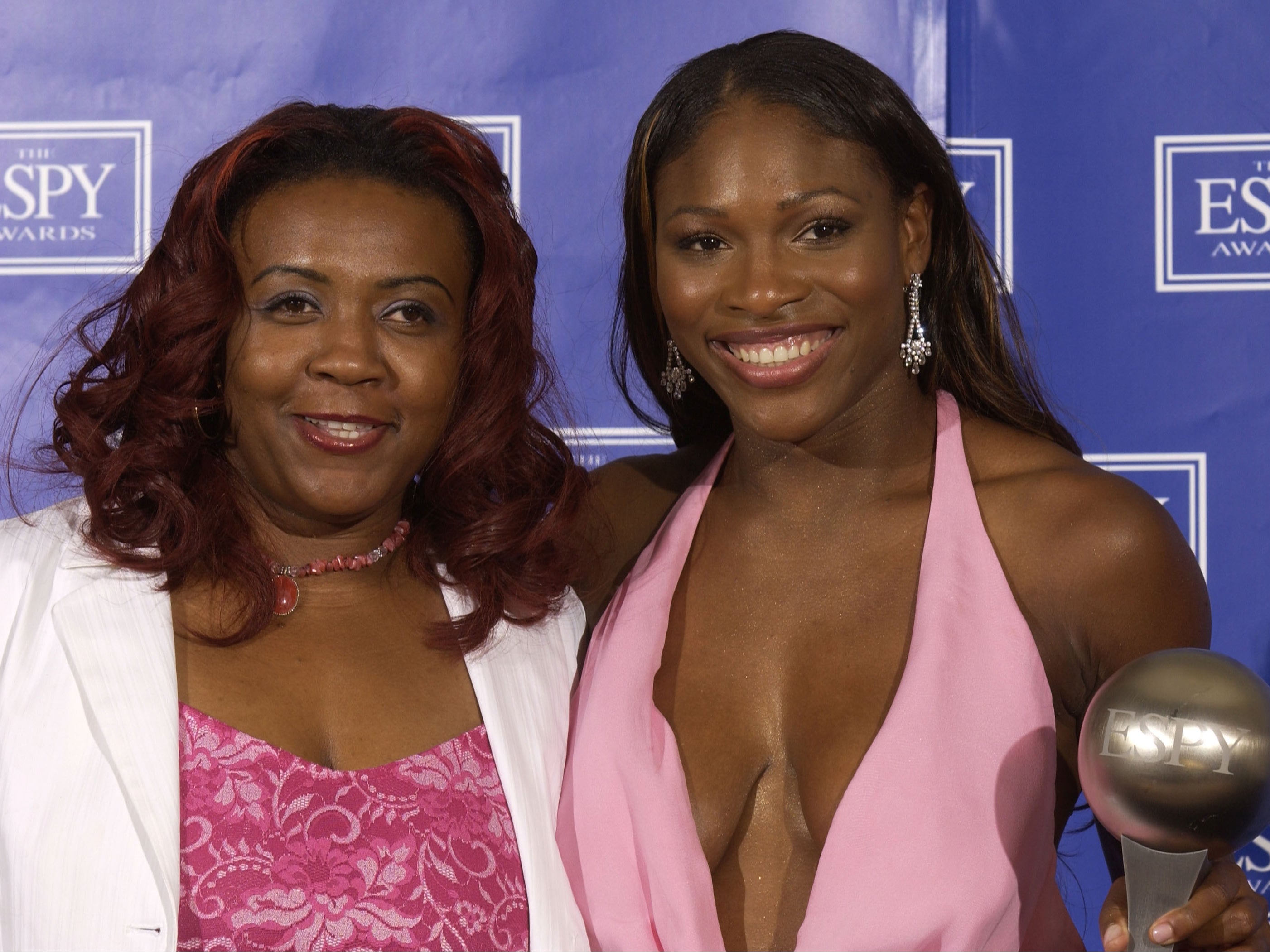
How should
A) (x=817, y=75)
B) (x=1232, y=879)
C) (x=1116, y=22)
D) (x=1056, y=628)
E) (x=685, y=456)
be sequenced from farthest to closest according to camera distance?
1. (x=1116, y=22)
2. (x=685, y=456)
3. (x=817, y=75)
4. (x=1056, y=628)
5. (x=1232, y=879)

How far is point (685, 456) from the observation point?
2.53 meters

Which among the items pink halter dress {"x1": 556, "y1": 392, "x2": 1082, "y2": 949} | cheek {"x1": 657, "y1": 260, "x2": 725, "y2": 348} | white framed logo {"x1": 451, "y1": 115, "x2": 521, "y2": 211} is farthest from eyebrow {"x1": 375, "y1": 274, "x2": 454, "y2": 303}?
white framed logo {"x1": 451, "y1": 115, "x2": 521, "y2": 211}

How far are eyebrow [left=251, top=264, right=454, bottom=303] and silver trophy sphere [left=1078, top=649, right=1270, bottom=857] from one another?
42.8 inches

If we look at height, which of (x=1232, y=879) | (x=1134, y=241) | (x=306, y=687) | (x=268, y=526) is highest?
(x=1134, y=241)

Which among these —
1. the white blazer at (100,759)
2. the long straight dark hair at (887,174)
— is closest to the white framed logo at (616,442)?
the long straight dark hair at (887,174)

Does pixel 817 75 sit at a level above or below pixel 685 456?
above

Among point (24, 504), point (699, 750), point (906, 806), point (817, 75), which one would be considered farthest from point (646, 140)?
point (24, 504)

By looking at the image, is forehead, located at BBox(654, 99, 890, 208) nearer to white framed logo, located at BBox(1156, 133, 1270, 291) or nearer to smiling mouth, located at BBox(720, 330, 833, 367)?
smiling mouth, located at BBox(720, 330, 833, 367)

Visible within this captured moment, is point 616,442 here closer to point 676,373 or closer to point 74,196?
point 676,373

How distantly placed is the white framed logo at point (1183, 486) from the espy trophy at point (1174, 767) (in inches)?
60.3

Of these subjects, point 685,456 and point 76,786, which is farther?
point 685,456

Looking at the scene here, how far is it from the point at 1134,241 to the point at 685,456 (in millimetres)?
1052

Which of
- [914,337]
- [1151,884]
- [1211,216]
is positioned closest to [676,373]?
[914,337]

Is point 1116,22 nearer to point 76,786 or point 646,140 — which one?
point 646,140
